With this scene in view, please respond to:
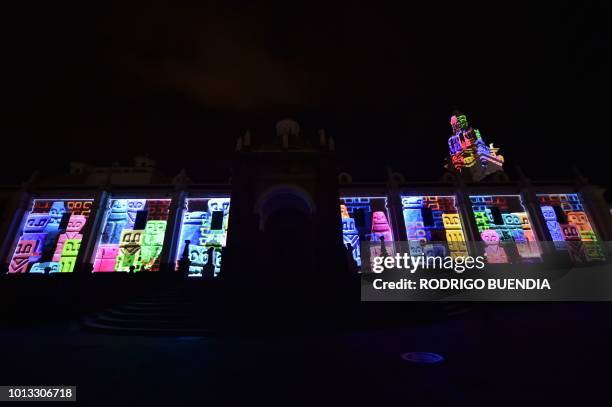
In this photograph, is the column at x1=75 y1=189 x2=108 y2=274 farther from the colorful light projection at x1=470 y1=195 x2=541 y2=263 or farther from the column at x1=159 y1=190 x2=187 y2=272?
the colorful light projection at x1=470 y1=195 x2=541 y2=263

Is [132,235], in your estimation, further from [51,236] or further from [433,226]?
[433,226]

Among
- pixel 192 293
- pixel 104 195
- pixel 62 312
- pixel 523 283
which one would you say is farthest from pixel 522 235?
pixel 104 195

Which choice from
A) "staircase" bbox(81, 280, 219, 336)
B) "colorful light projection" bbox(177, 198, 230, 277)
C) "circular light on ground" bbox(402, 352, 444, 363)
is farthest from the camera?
"colorful light projection" bbox(177, 198, 230, 277)

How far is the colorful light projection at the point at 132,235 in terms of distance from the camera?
20.9 meters

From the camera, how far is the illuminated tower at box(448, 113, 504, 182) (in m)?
40.2

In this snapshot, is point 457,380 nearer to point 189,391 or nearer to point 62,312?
point 189,391

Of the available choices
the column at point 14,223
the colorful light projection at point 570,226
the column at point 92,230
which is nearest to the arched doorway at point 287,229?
the column at point 92,230

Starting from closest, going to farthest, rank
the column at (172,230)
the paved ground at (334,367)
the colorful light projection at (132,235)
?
1. the paved ground at (334,367)
2. the column at (172,230)
3. the colorful light projection at (132,235)

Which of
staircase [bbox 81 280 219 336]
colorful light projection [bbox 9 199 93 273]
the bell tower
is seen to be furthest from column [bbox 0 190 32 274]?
the bell tower

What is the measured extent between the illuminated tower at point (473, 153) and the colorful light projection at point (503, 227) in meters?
16.8

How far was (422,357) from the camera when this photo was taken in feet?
17.1

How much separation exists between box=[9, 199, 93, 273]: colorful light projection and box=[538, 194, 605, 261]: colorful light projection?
4006 cm

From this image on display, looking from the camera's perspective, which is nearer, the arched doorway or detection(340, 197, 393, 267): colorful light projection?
the arched doorway

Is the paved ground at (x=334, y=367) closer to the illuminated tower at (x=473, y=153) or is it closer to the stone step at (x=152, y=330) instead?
the stone step at (x=152, y=330)
